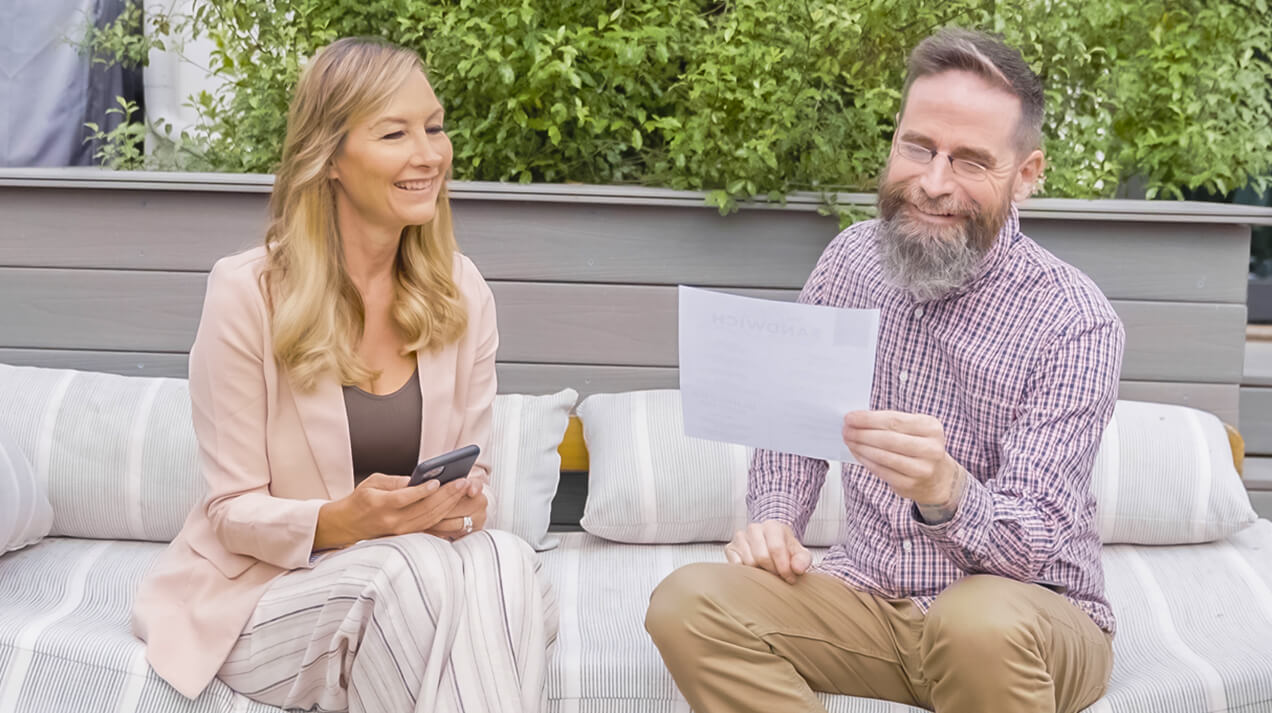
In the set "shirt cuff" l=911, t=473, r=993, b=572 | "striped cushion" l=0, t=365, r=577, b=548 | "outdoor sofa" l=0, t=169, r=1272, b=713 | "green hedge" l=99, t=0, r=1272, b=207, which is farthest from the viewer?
"green hedge" l=99, t=0, r=1272, b=207

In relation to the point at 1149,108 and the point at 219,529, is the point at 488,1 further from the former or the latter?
the point at 1149,108

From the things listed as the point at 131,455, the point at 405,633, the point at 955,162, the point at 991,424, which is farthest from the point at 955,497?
the point at 131,455

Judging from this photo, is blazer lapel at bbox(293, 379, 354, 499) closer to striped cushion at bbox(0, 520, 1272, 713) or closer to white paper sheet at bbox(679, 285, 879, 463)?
striped cushion at bbox(0, 520, 1272, 713)

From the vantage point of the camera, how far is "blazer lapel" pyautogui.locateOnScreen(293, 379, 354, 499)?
1.76m

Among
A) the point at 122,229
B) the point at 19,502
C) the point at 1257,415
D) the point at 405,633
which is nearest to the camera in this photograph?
the point at 405,633

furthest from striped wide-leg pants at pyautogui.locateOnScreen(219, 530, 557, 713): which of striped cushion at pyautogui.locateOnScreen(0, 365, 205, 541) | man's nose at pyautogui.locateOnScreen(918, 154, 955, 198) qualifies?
man's nose at pyautogui.locateOnScreen(918, 154, 955, 198)

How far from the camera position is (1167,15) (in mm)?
2604

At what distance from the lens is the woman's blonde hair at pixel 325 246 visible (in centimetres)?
174

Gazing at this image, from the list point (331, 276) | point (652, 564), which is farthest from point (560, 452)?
point (331, 276)

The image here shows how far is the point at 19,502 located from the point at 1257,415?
2.66 meters

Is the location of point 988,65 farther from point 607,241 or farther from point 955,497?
point 607,241

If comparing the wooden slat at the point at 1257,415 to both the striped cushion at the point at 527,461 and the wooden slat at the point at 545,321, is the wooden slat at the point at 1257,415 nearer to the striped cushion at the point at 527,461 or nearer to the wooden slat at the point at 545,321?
the wooden slat at the point at 545,321

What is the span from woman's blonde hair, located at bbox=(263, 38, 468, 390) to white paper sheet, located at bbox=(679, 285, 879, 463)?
1.84 feet

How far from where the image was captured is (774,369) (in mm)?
1406
